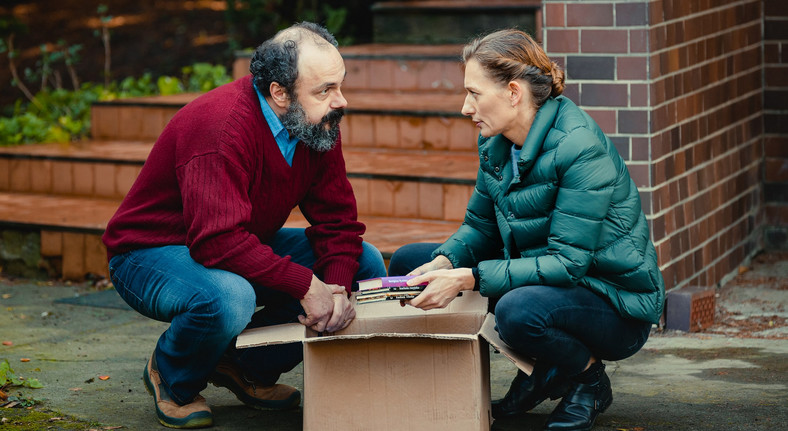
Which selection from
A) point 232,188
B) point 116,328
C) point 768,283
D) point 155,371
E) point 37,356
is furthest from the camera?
point 768,283

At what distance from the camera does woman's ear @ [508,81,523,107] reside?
3.24 meters

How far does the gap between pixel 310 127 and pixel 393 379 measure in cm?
84

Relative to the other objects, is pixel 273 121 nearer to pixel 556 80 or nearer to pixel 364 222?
pixel 556 80

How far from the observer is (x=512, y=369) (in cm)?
411

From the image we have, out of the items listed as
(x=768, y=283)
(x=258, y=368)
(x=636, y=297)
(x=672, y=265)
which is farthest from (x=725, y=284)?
(x=258, y=368)

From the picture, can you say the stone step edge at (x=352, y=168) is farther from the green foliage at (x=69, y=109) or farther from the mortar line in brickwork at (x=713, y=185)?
the mortar line in brickwork at (x=713, y=185)

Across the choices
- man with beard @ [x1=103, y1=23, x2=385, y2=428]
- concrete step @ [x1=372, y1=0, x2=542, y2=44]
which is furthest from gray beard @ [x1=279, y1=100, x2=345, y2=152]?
concrete step @ [x1=372, y1=0, x2=542, y2=44]

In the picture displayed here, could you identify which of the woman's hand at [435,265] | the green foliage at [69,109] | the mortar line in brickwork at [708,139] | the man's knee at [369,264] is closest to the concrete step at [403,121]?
the green foliage at [69,109]

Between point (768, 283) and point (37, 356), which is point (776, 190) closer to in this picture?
point (768, 283)

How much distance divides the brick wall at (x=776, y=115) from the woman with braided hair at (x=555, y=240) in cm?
323

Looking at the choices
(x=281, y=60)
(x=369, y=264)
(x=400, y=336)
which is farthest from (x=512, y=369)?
(x=281, y=60)

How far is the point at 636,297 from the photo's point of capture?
10.7 feet

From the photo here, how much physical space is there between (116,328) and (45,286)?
44.1 inches

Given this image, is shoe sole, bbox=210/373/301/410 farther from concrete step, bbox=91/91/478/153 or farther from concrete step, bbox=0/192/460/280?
concrete step, bbox=91/91/478/153
